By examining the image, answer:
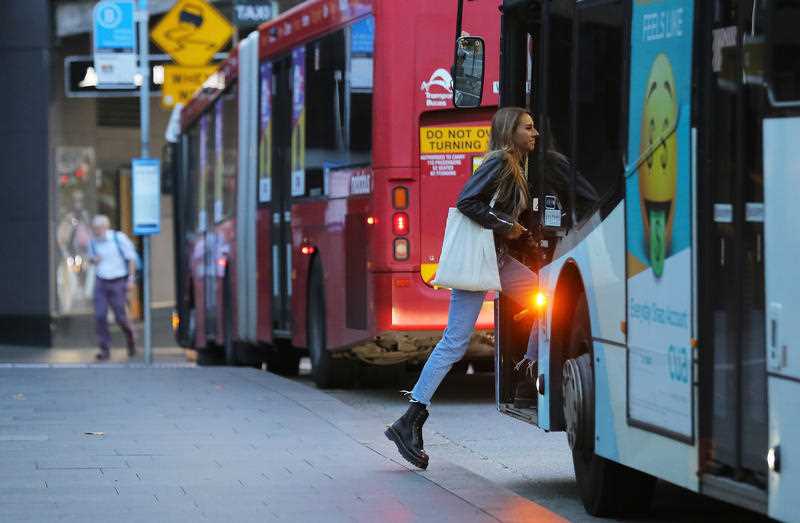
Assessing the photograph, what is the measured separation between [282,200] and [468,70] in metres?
6.74

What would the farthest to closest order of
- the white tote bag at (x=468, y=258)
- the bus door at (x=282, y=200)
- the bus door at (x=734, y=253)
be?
the bus door at (x=282, y=200) → the white tote bag at (x=468, y=258) → the bus door at (x=734, y=253)

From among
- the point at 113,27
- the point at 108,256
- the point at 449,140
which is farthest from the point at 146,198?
the point at 449,140

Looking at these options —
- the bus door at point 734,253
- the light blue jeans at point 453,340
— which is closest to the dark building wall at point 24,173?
the light blue jeans at point 453,340

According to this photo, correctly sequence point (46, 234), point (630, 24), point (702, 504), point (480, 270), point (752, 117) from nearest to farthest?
1. point (752, 117)
2. point (630, 24)
3. point (702, 504)
4. point (480, 270)
5. point (46, 234)

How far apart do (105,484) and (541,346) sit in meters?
2.02

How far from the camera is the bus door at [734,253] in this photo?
5.95m

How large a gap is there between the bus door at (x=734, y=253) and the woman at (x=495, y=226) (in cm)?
240

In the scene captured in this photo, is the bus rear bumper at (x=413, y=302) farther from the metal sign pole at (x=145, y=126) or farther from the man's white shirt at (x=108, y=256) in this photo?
the man's white shirt at (x=108, y=256)

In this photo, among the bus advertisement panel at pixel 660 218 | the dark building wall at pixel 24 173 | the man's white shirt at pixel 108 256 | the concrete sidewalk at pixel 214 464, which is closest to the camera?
the bus advertisement panel at pixel 660 218

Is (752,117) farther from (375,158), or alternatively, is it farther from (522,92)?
(375,158)

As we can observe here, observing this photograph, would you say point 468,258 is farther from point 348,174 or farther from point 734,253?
point 348,174

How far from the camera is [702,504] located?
829cm

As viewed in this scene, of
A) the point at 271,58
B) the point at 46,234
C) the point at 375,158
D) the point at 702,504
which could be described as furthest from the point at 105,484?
the point at 46,234

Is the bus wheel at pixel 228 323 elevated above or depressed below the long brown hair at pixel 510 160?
below
